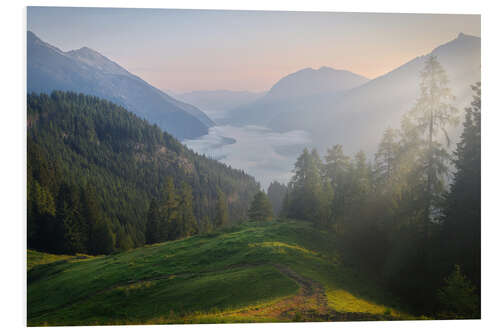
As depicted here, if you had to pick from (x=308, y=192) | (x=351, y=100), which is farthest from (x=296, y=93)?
(x=308, y=192)

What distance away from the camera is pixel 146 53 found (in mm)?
16297

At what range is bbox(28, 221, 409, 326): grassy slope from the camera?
11.1 metres

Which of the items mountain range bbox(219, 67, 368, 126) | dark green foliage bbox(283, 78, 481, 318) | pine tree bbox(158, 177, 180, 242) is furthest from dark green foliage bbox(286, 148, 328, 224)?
pine tree bbox(158, 177, 180, 242)

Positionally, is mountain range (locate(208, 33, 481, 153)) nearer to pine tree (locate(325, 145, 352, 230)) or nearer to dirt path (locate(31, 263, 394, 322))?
pine tree (locate(325, 145, 352, 230))

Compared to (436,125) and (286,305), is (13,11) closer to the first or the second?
(286,305)

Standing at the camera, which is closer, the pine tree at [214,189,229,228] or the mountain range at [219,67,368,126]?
the mountain range at [219,67,368,126]

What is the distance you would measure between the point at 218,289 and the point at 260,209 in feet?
21.4

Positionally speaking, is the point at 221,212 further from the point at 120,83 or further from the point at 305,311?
the point at 120,83

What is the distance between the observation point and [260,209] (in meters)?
17.1

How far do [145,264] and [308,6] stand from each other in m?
16.4

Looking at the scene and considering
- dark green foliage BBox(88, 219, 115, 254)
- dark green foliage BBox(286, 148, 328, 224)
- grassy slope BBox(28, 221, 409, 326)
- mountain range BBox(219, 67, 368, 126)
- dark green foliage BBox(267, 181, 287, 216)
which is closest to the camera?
grassy slope BBox(28, 221, 409, 326)

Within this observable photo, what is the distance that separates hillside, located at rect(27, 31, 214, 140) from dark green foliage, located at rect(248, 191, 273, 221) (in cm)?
625

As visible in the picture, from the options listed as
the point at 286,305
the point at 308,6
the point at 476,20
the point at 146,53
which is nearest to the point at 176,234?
the point at 286,305

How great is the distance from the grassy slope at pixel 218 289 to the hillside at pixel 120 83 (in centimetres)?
918
